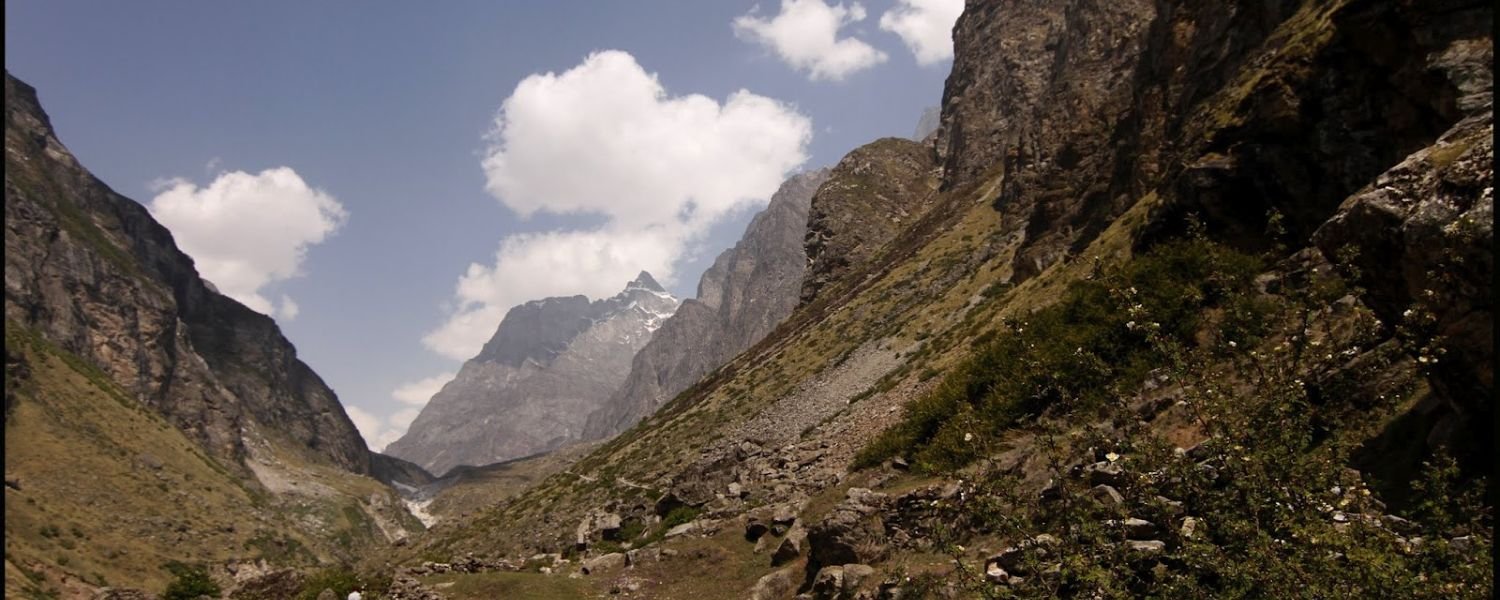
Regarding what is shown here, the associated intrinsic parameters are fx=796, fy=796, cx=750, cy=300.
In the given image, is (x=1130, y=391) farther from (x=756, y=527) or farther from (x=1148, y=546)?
(x=756, y=527)

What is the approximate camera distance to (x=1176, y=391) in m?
13.7

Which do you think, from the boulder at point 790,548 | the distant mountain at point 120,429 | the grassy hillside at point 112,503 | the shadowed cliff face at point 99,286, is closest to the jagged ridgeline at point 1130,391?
the boulder at point 790,548

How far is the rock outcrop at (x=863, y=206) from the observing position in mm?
90688

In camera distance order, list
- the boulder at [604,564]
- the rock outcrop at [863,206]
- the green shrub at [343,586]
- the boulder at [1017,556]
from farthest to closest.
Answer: the rock outcrop at [863,206] → the boulder at [604,564] → the green shrub at [343,586] → the boulder at [1017,556]

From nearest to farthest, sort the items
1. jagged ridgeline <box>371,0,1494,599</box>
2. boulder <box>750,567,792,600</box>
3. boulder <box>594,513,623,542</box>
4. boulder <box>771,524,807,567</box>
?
1. jagged ridgeline <box>371,0,1494,599</box>
2. boulder <box>750,567,792,600</box>
3. boulder <box>771,524,807,567</box>
4. boulder <box>594,513,623,542</box>

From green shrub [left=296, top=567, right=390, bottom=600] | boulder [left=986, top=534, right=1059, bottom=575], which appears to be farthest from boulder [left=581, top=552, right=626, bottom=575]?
boulder [left=986, top=534, right=1059, bottom=575]

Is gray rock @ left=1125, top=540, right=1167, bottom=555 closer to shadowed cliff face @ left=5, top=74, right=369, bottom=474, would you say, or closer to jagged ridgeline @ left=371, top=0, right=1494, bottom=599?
jagged ridgeline @ left=371, top=0, right=1494, bottom=599

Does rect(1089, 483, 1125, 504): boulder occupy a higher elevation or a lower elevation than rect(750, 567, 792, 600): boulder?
higher

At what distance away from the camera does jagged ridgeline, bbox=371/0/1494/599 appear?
712 cm

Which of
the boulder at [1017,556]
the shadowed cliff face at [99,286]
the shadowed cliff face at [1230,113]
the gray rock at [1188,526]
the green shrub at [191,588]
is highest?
the shadowed cliff face at [99,286]

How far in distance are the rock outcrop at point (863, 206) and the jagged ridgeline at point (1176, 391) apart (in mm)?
39978

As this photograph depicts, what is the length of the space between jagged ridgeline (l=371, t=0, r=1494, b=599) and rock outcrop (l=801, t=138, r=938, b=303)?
131ft

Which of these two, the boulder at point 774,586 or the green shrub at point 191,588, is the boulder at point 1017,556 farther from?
the green shrub at point 191,588

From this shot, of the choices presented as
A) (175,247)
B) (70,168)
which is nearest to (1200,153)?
(70,168)
